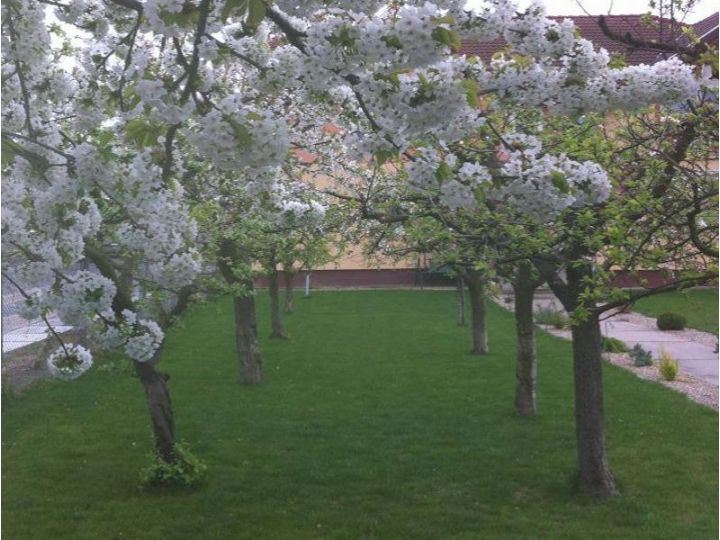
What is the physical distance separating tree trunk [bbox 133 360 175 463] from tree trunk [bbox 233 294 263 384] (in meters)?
4.15

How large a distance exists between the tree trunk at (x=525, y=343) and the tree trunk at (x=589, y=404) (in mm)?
1865

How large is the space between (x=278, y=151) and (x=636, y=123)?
136 inches

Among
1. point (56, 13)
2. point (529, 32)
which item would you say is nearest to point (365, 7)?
point (529, 32)

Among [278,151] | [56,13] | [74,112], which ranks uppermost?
[56,13]

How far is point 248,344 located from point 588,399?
5857 mm

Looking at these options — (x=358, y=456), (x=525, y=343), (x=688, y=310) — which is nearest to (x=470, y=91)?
(x=358, y=456)

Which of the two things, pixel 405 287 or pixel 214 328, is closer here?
pixel 214 328

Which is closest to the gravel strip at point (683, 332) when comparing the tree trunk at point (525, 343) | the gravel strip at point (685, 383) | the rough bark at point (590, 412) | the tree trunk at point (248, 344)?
the gravel strip at point (685, 383)

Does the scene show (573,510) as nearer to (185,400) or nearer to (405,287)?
(185,400)

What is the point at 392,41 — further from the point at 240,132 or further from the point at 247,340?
the point at 247,340

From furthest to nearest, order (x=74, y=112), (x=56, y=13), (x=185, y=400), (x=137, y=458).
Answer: (x=185, y=400) < (x=137, y=458) < (x=74, y=112) < (x=56, y=13)

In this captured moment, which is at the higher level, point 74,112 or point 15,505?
point 74,112

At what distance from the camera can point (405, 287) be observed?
89.6 feet

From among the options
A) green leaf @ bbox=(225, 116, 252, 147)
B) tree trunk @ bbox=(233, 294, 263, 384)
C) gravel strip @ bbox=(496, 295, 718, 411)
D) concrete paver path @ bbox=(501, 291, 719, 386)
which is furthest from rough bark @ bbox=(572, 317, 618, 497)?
concrete paver path @ bbox=(501, 291, 719, 386)
